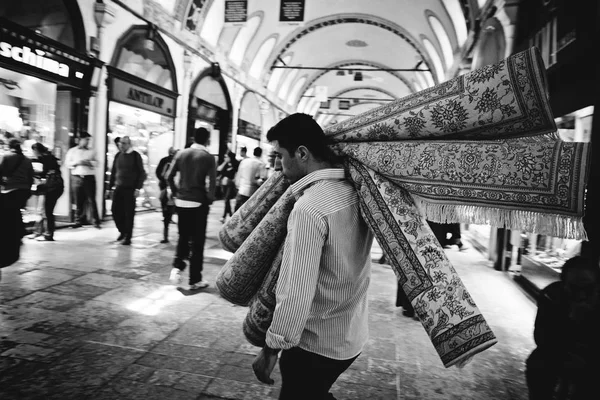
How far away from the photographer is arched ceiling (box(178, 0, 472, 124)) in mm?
14617

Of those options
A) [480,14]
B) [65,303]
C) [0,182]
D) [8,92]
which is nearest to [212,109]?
[8,92]

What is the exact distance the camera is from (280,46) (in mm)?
19672

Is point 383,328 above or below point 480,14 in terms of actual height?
below

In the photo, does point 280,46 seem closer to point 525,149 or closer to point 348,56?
point 348,56

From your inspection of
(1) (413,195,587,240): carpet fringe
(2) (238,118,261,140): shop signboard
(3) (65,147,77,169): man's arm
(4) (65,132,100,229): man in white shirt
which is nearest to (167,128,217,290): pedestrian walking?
(1) (413,195,587,240): carpet fringe

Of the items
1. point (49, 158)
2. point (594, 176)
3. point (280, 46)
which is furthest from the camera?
point (280, 46)

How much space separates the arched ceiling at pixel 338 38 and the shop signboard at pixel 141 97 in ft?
8.61

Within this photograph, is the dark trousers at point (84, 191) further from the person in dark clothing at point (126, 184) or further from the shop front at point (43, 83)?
the person in dark clothing at point (126, 184)

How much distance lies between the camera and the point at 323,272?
1.53m

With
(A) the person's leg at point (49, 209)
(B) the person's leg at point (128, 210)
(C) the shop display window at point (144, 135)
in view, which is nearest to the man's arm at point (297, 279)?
(B) the person's leg at point (128, 210)

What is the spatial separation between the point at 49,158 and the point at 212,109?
9.12m

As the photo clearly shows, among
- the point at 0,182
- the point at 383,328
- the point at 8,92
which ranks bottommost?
the point at 383,328

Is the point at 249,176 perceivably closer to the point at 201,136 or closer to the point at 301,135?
the point at 201,136

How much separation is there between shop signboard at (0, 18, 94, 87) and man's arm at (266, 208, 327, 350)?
7.48 meters
